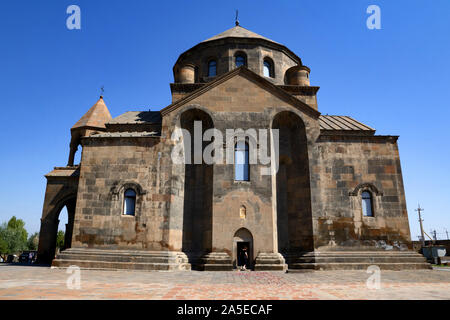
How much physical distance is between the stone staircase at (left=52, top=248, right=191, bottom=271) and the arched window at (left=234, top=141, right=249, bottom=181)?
491cm

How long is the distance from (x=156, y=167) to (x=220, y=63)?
29.6 feet

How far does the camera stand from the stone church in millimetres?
14469

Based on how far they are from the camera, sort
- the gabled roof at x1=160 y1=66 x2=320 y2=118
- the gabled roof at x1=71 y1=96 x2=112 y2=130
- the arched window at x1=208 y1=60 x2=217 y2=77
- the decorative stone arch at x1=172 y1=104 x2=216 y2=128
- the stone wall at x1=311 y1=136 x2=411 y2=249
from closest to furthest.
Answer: the stone wall at x1=311 y1=136 x2=411 y2=249 → the decorative stone arch at x1=172 y1=104 x2=216 y2=128 → the gabled roof at x1=160 y1=66 x2=320 y2=118 → the arched window at x1=208 y1=60 x2=217 y2=77 → the gabled roof at x1=71 y1=96 x2=112 y2=130

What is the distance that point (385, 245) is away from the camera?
14.9 metres

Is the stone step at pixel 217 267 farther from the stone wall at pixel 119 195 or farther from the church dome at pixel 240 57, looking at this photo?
the church dome at pixel 240 57

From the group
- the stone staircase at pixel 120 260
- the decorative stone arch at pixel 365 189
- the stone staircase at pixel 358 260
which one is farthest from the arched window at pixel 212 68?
the stone staircase at pixel 358 260


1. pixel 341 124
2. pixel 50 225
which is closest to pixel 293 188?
pixel 341 124

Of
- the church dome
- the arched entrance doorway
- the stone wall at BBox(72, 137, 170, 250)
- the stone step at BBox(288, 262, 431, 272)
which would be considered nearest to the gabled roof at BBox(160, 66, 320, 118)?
the stone wall at BBox(72, 137, 170, 250)

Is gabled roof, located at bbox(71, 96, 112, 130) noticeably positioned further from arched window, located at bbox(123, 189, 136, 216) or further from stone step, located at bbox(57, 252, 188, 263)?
stone step, located at bbox(57, 252, 188, 263)

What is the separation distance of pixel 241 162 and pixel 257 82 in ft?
15.2

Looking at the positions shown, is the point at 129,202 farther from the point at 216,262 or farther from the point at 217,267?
the point at 217,267

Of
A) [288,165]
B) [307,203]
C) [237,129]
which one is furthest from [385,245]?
[237,129]
